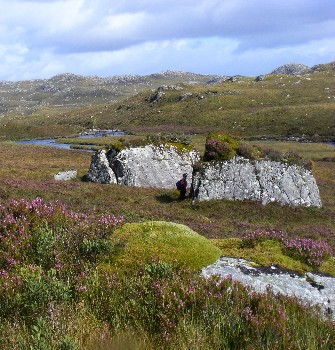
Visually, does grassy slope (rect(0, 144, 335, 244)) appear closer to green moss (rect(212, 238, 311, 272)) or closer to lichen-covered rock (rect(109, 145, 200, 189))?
lichen-covered rock (rect(109, 145, 200, 189))

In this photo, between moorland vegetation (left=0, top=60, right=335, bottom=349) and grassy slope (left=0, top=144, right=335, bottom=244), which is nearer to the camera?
moorland vegetation (left=0, top=60, right=335, bottom=349)

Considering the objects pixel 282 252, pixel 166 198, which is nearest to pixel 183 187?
pixel 166 198

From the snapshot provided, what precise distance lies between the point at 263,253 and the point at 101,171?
A: 32562 mm

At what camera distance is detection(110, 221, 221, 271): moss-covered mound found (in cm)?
834

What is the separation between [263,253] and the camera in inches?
380

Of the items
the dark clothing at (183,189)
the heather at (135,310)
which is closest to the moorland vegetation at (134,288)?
the heather at (135,310)

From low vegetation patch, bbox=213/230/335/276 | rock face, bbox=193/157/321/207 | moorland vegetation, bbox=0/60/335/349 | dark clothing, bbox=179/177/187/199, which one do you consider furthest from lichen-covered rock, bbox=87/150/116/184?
low vegetation patch, bbox=213/230/335/276

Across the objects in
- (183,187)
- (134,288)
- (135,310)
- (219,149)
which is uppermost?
(134,288)

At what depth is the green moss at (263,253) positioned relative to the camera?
9219 millimetres

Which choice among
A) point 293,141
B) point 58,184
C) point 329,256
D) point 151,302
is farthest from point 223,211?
point 293,141

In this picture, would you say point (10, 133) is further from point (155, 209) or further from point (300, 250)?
point (300, 250)

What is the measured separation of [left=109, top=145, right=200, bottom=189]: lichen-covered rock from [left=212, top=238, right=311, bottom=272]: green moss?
29.5 m

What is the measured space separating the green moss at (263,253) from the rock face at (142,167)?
29.6 m

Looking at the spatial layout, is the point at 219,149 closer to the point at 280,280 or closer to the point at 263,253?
the point at 263,253
